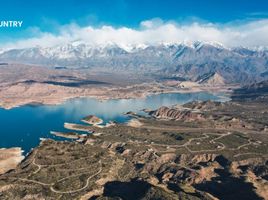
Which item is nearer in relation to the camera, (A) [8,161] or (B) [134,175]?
(B) [134,175]

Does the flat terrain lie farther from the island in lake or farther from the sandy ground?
the sandy ground

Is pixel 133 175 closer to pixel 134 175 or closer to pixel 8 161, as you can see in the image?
pixel 134 175

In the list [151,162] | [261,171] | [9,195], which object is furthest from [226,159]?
[9,195]

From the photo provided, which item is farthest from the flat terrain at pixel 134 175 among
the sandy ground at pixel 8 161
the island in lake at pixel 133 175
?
the sandy ground at pixel 8 161

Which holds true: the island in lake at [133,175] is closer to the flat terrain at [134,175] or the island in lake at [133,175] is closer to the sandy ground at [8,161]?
the flat terrain at [134,175]

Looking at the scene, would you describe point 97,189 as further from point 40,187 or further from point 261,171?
point 261,171

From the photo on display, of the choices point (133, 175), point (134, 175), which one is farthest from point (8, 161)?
point (134, 175)

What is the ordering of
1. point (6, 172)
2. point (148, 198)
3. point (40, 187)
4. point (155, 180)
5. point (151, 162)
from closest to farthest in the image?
point (148, 198) → point (40, 187) → point (155, 180) → point (6, 172) → point (151, 162)

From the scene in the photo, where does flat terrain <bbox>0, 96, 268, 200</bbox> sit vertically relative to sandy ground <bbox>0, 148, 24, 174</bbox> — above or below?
above

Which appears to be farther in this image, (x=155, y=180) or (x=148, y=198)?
(x=155, y=180)

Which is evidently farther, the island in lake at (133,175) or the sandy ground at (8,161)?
the sandy ground at (8,161)

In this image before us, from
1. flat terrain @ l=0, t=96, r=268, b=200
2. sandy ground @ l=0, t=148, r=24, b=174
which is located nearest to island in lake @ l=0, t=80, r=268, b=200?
flat terrain @ l=0, t=96, r=268, b=200
